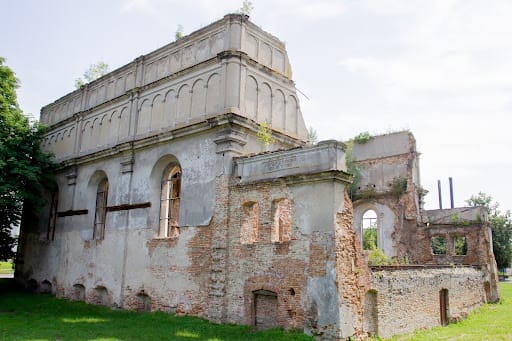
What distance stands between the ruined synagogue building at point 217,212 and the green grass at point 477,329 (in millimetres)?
348

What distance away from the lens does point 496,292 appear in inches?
830

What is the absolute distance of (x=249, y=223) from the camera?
12.0 meters

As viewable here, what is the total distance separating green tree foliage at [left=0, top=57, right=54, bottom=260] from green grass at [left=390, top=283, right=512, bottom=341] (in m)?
14.3

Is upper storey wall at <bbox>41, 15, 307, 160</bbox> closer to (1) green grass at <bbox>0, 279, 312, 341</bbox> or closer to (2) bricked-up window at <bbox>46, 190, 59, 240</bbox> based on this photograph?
(2) bricked-up window at <bbox>46, 190, 59, 240</bbox>

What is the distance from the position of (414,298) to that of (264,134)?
6.20 meters

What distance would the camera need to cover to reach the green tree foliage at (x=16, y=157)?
16.8m

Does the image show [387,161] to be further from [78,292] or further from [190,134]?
[78,292]

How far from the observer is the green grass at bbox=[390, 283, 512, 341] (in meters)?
11.9

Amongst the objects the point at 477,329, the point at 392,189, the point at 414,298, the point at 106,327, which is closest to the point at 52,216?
the point at 106,327

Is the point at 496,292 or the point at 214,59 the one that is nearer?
the point at 214,59

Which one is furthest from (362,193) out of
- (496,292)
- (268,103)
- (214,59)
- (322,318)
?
(322,318)

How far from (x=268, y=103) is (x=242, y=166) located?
9.59ft

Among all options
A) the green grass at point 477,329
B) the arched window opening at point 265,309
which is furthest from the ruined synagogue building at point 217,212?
the green grass at point 477,329

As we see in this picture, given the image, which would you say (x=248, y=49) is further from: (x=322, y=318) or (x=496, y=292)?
(x=496, y=292)
